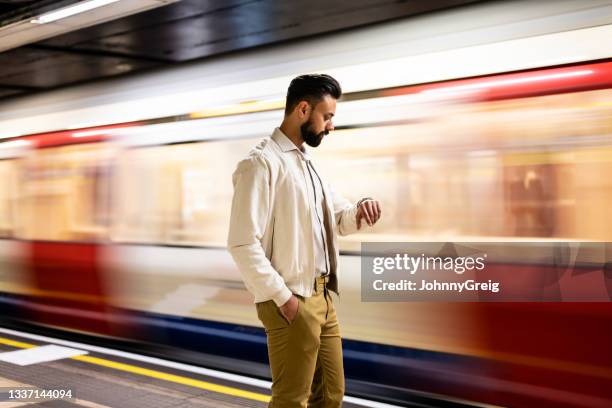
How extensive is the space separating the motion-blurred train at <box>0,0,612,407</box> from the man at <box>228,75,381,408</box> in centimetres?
186

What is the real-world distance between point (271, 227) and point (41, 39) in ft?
16.5

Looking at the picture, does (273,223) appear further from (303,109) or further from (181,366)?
A: (181,366)

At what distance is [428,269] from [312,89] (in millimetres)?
2314

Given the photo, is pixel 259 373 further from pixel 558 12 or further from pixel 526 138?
pixel 558 12

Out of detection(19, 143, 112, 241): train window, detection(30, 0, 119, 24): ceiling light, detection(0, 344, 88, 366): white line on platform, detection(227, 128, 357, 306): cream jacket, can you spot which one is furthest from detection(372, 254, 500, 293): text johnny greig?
detection(19, 143, 112, 241): train window

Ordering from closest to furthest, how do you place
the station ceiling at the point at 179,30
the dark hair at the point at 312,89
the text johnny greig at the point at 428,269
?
the dark hair at the point at 312,89 < the text johnny greig at the point at 428,269 < the station ceiling at the point at 179,30

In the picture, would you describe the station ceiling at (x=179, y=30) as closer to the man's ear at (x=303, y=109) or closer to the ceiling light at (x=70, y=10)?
the ceiling light at (x=70, y=10)

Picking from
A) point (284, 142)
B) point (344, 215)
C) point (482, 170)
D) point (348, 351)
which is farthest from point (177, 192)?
point (284, 142)

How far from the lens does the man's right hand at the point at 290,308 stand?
287 cm

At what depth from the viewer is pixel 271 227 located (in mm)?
2963

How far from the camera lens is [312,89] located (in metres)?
3.02

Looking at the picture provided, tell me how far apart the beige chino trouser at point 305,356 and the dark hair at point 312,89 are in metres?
0.70

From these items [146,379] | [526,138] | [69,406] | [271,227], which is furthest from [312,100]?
[146,379]

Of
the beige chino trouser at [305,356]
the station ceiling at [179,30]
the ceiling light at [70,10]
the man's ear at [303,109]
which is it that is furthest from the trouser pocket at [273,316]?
the ceiling light at [70,10]
